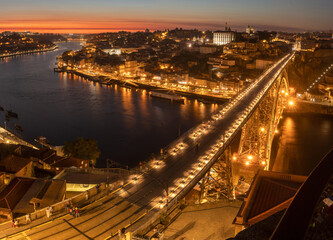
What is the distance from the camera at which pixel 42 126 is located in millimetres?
14438

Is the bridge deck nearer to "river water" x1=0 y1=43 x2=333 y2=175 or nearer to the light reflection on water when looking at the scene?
"river water" x1=0 y1=43 x2=333 y2=175

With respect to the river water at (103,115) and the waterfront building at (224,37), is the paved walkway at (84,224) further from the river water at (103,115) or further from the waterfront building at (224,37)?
the waterfront building at (224,37)

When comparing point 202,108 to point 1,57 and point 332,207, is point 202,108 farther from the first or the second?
point 1,57

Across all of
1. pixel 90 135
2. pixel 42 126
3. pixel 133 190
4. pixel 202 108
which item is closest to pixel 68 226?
pixel 133 190

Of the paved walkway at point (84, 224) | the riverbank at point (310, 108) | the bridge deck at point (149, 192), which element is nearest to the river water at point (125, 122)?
the riverbank at point (310, 108)

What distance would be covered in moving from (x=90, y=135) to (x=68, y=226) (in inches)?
395

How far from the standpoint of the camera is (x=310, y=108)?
1802 cm

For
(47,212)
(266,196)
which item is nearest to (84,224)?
(47,212)

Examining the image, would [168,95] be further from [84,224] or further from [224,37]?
[224,37]

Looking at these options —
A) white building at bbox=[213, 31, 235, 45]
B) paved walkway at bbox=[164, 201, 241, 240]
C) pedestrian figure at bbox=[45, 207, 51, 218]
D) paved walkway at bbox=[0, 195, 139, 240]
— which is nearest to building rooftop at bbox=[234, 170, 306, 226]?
paved walkway at bbox=[164, 201, 241, 240]

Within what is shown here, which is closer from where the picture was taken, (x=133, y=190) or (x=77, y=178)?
(x=133, y=190)

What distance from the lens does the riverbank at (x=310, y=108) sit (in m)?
17.7

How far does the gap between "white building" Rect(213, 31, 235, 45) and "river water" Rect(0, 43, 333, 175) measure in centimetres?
1902

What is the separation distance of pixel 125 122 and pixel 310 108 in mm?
11125
